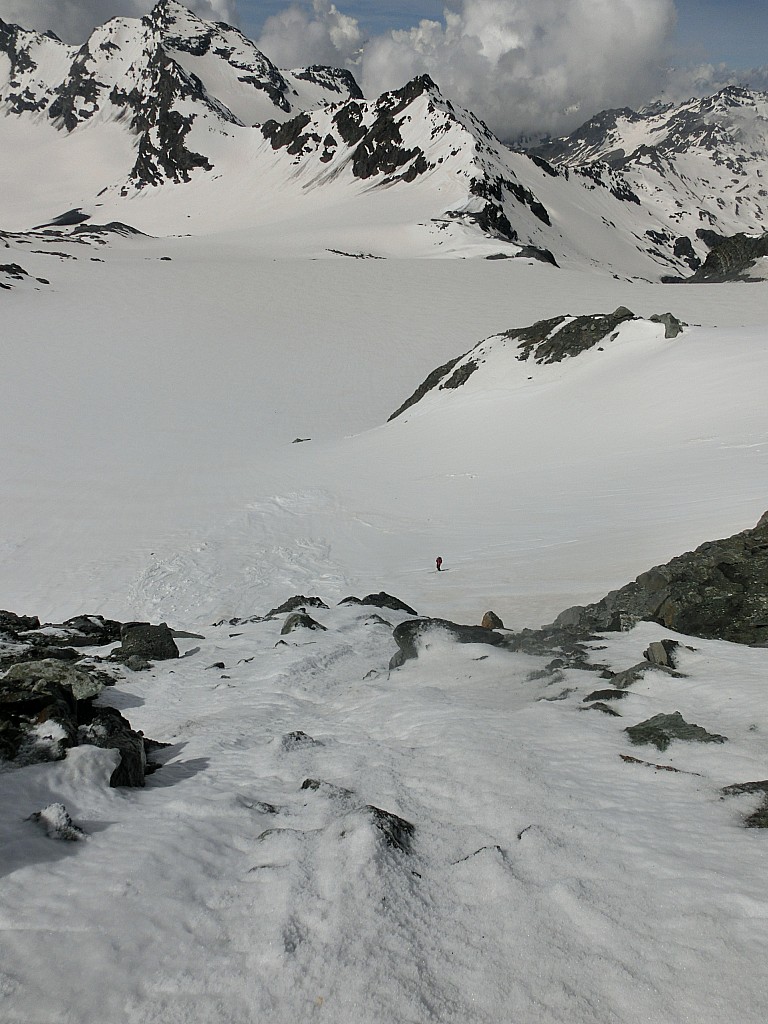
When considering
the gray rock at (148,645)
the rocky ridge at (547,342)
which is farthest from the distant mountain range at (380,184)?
the gray rock at (148,645)

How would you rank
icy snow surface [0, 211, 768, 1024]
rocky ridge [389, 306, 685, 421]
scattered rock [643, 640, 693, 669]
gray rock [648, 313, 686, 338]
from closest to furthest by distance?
icy snow surface [0, 211, 768, 1024], scattered rock [643, 640, 693, 669], gray rock [648, 313, 686, 338], rocky ridge [389, 306, 685, 421]

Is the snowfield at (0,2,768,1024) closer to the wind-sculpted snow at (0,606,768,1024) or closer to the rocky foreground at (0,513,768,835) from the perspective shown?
the wind-sculpted snow at (0,606,768,1024)

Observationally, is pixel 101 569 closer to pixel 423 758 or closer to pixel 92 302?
pixel 423 758

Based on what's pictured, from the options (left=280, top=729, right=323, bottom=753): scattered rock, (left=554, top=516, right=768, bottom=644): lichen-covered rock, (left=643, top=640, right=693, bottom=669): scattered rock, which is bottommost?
(left=280, top=729, right=323, bottom=753): scattered rock

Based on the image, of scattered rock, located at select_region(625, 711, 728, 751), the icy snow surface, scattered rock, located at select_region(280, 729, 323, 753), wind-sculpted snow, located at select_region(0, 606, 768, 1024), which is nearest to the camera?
wind-sculpted snow, located at select_region(0, 606, 768, 1024)

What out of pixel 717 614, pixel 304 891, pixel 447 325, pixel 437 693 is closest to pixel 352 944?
pixel 304 891

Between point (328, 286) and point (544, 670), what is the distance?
51.2 m

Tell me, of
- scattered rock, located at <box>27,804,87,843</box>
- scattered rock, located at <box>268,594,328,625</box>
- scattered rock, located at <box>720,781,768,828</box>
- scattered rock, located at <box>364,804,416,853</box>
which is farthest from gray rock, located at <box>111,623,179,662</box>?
scattered rock, located at <box>720,781,768,828</box>

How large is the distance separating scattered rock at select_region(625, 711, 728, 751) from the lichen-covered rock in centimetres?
267

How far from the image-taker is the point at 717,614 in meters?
7.88

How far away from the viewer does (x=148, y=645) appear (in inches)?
376

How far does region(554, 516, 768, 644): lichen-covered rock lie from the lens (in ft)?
25.5

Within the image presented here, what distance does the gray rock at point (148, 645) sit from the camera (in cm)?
944

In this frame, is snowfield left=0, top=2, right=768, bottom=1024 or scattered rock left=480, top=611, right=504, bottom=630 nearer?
snowfield left=0, top=2, right=768, bottom=1024
